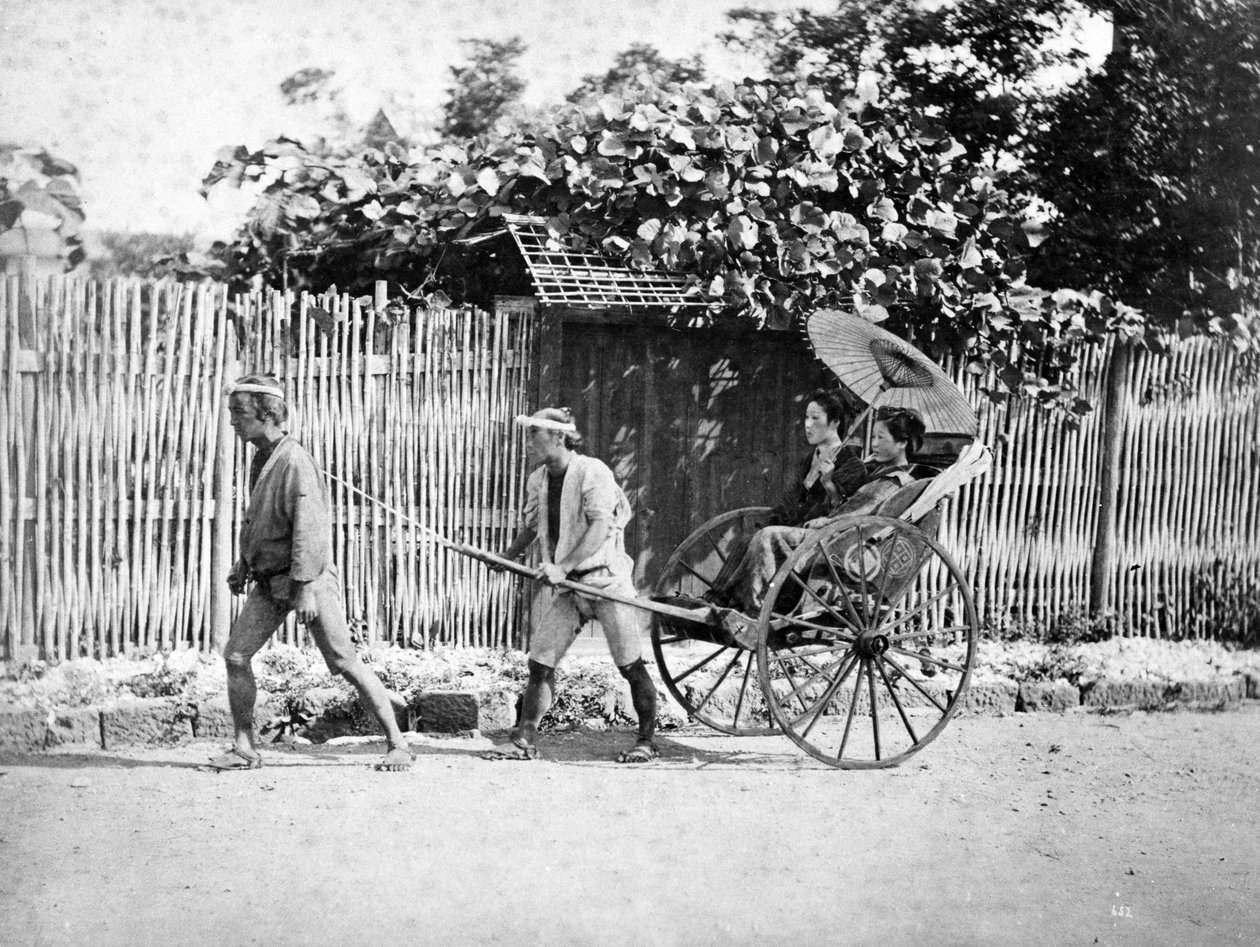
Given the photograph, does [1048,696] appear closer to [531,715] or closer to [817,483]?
[817,483]

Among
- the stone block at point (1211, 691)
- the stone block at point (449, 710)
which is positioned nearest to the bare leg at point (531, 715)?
the stone block at point (449, 710)

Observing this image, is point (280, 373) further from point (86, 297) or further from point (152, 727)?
point (152, 727)

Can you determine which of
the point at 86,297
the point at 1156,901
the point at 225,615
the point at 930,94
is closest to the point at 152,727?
the point at 225,615

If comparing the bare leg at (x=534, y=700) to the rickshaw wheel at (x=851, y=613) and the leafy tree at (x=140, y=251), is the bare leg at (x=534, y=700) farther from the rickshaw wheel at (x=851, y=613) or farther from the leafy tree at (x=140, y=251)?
the leafy tree at (x=140, y=251)

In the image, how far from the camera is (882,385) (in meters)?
6.29

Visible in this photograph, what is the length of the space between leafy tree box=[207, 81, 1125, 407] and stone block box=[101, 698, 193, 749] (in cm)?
298

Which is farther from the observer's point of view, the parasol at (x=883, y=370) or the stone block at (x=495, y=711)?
the stone block at (x=495, y=711)

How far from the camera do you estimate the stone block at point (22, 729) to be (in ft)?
18.8

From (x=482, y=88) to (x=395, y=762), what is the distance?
16.2 ft

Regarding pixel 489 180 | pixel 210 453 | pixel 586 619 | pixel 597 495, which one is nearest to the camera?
pixel 597 495

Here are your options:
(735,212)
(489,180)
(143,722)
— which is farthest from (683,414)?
(143,722)

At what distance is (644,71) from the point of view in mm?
6945

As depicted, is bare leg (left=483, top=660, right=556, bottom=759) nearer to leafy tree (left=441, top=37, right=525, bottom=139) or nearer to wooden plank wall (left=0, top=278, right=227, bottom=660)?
wooden plank wall (left=0, top=278, right=227, bottom=660)

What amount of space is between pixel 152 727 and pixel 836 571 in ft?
11.0
